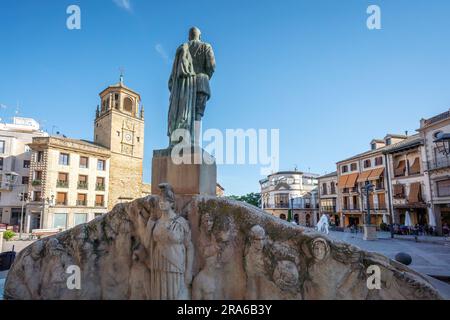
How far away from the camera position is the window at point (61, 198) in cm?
3341

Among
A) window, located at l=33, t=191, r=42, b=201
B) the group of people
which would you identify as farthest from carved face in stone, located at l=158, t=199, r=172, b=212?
window, located at l=33, t=191, r=42, b=201

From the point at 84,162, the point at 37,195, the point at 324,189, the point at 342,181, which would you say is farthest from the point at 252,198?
the point at 37,195

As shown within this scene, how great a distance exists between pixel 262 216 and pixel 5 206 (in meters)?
43.3

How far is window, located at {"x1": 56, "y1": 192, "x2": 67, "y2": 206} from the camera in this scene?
110 feet

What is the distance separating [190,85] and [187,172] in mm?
1921

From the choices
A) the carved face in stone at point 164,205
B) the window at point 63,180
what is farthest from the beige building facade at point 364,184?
the window at point 63,180

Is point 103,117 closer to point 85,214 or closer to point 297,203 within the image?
point 85,214

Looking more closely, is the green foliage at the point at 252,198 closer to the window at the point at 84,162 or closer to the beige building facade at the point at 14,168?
the window at the point at 84,162

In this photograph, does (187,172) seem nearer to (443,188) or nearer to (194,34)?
(194,34)

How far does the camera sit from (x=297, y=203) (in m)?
56.4

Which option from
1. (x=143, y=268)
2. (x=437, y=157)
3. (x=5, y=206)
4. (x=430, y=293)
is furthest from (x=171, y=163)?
(x=5, y=206)

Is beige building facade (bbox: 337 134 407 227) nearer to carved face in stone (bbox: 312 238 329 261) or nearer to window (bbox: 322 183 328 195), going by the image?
window (bbox: 322 183 328 195)

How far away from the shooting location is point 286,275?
3596 mm

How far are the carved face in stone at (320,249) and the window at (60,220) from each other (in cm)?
3595
